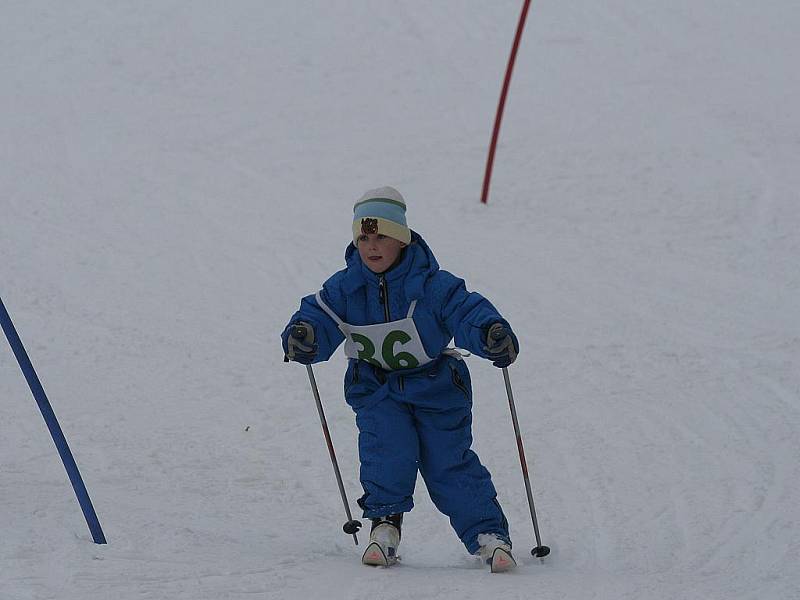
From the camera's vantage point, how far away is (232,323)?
26.1 feet

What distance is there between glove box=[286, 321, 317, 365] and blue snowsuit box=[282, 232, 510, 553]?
28mm

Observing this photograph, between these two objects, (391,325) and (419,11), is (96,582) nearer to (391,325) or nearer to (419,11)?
(391,325)

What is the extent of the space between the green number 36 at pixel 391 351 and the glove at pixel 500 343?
35cm

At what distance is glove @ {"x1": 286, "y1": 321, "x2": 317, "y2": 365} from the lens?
168 inches

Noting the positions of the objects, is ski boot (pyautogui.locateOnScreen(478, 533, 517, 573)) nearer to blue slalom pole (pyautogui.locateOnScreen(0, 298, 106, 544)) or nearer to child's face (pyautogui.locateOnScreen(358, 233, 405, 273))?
child's face (pyautogui.locateOnScreen(358, 233, 405, 273))

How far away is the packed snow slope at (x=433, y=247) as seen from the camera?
4688mm

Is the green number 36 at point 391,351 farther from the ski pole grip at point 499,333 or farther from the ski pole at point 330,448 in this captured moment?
the ski pole grip at point 499,333

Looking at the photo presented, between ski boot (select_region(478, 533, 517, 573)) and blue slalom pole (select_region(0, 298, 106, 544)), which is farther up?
blue slalom pole (select_region(0, 298, 106, 544))

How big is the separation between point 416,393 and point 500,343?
45 centimetres

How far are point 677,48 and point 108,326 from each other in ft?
30.2

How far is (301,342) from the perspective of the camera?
429cm

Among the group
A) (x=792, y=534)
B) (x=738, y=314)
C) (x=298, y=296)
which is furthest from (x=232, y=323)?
(x=792, y=534)

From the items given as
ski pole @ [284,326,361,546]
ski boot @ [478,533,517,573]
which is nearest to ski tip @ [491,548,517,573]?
ski boot @ [478,533,517,573]

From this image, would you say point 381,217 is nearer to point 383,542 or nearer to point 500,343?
point 500,343
